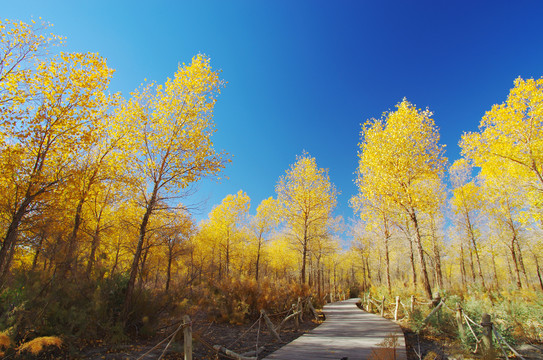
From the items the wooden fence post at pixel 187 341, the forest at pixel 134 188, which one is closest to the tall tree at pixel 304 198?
the forest at pixel 134 188

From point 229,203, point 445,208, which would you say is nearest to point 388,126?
point 445,208

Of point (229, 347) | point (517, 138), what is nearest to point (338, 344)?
point (229, 347)

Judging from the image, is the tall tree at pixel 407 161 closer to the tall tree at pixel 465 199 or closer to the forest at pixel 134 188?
the forest at pixel 134 188

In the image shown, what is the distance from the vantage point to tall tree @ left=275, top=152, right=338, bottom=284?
17.6m

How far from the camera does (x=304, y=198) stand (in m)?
17.5

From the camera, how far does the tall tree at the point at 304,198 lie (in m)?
17.6

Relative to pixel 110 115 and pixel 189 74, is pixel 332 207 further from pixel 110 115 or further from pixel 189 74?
pixel 110 115

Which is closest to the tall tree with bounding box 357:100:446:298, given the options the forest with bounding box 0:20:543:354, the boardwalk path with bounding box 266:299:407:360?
the forest with bounding box 0:20:543:354

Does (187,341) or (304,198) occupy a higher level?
(304,198)

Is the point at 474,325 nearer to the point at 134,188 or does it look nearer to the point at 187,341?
the point at 187,341

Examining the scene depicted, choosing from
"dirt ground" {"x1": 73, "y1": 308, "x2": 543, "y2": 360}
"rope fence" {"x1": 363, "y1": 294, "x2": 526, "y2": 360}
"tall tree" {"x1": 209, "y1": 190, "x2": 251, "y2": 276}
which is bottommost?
"dirt ground" {"x1": 73, "y1": 308, "x2": 543, "y2": 360}

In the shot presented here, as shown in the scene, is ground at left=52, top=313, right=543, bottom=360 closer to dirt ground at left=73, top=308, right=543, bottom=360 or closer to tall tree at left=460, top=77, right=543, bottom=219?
dirt ground at left=73, top=308, right=543, bottom=360

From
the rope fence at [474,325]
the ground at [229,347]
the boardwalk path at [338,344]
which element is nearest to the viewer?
the rope fence at [474,325]

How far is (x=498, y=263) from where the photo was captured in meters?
42.7
